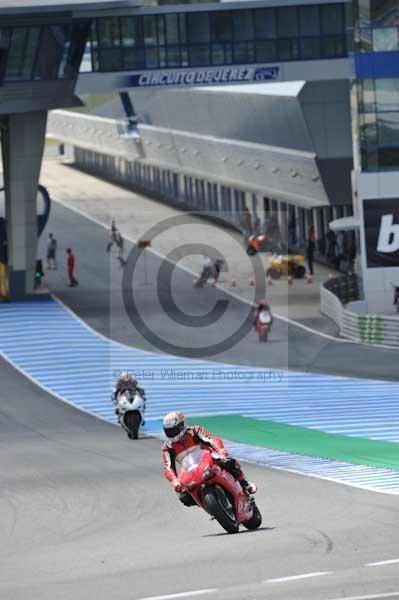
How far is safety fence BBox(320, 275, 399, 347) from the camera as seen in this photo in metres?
41.1

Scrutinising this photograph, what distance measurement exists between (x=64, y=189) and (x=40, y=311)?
3687 cm

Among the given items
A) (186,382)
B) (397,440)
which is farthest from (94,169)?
(397,440)

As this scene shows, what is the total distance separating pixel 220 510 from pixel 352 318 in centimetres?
2767

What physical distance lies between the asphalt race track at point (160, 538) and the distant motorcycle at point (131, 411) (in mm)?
2054

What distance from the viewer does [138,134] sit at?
7975 cm

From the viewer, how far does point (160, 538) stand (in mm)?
15734

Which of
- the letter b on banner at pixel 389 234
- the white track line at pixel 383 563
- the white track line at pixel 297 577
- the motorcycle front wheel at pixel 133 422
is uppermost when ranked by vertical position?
the white track line at pixel 297 577

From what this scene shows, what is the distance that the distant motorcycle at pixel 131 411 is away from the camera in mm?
27769

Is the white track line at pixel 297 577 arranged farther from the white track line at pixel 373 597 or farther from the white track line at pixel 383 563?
the white track line at pixel 373 597

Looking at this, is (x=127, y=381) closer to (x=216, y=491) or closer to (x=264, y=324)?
(x=216, y=491)

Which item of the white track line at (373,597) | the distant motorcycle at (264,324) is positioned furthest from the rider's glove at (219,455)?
the distant motorcycle at (264,324)

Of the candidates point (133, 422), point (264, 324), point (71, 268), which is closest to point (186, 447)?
point (133, 422)

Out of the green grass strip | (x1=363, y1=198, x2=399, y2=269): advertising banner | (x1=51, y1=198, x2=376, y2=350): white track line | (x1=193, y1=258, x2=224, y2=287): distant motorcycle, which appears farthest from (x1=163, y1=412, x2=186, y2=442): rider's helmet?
(x1=193, y1=258, x2=224, y2=287): distant motorcycle

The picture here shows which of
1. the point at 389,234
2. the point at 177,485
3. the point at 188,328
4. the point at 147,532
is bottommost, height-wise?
the point at 188,328
